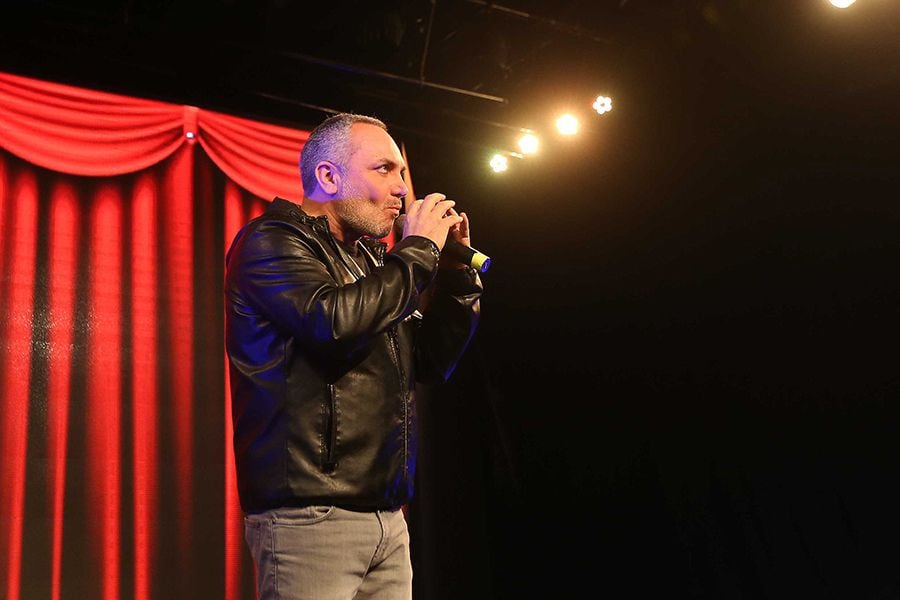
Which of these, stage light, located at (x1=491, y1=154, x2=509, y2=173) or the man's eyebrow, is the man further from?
stage light, located at (x1=491, y1=154, x2=509, y2=173)

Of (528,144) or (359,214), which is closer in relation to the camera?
(359,214)

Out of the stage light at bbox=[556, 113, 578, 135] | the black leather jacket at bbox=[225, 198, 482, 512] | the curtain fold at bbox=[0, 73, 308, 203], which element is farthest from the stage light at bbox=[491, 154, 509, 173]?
the black leather jacket at bbox=[225, 198, 482, 512]

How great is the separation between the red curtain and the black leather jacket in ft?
6.15

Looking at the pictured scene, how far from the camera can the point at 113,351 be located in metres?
3.35

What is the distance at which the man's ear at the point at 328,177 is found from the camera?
186 cm

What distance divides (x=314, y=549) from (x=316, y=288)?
0.47 metres

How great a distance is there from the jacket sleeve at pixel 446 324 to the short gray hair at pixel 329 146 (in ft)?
1.18

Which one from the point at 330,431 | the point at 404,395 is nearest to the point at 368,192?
the point at 404,395

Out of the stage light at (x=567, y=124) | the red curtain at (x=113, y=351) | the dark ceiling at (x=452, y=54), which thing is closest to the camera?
the red curtain at (x=113, y=351)

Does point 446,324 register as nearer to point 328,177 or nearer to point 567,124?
point 328,177

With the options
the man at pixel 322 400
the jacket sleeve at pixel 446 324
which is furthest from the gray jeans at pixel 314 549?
the jacket sleeve at pixel 446 324

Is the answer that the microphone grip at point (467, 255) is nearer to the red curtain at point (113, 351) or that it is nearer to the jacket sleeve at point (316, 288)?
the jacket sleeve at point (316, 288)

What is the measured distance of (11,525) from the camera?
9.78 ft

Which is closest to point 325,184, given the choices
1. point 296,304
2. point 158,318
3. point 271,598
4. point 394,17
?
point 296,304
